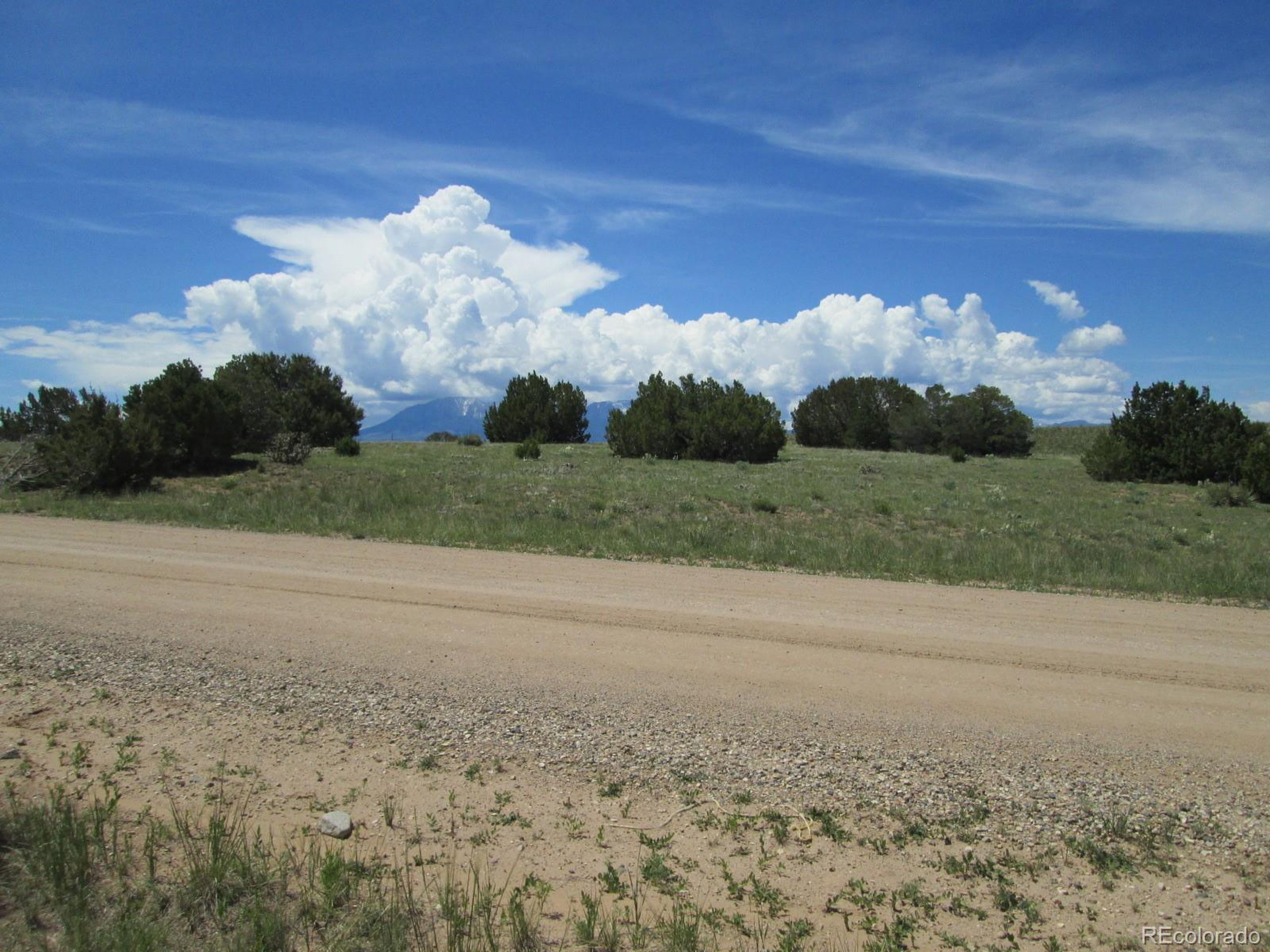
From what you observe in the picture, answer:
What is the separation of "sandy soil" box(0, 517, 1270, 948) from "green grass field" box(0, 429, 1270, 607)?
2.69 meters

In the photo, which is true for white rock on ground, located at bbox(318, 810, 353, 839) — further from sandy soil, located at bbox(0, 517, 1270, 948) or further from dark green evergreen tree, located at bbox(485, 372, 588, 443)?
dark green evergreen tree, located at bbox(485, 372, 588, 443)

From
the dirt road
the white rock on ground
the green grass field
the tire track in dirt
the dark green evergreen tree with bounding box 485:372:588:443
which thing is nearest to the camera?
the white rock on ground

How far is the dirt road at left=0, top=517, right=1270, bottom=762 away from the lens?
20.7 feet

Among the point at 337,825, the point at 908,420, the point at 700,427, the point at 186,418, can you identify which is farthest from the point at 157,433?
the point at 908,420

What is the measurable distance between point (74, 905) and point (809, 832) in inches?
150

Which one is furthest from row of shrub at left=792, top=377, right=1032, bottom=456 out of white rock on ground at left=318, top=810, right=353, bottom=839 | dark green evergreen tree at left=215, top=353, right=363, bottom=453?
white rock on ground at left=318, top=810, right=353, bottom=839

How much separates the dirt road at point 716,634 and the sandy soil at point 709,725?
0.15 feet

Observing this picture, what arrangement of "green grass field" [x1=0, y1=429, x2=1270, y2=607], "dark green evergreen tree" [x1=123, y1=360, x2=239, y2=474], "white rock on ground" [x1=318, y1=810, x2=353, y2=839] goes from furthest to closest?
1. "dark green evergreen tree" [x1=123, y1=360, x2=239, y2=474]
2. "green grass field" [x1=0, y1=429, x2=1270, y2=607]
3. "white rock on ground" [x1=318, y1=810, x2=353, y2=839]

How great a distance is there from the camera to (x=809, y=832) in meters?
4.49

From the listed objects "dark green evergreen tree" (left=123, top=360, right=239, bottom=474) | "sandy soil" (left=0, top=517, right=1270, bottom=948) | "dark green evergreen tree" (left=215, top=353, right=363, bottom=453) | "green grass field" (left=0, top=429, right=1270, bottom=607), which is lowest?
"sandy soil" (left=0, top=517, right=1270, bottom=948)

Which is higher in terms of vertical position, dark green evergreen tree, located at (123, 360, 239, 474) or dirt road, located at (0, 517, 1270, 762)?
dark green evergreen tree, located at (123, 360, 239, 474)

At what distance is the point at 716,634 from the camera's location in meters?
8.17

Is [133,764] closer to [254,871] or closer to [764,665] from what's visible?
[254,871]

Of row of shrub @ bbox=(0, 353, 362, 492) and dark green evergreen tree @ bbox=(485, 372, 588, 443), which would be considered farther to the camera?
dark green evergreen tree @ bbox=(485, 372, 588, 443)
